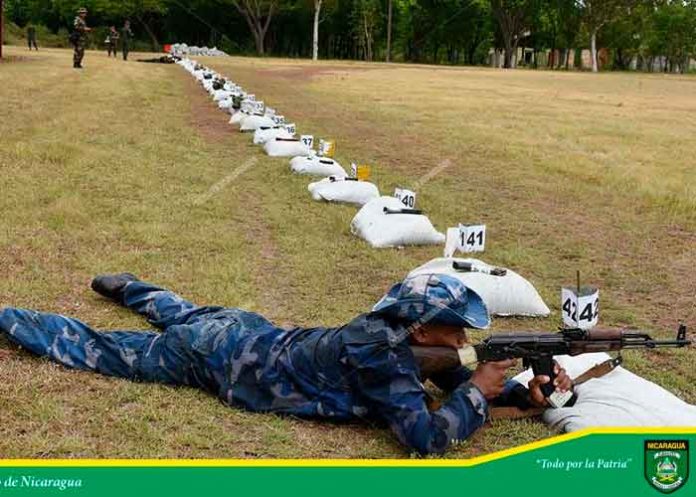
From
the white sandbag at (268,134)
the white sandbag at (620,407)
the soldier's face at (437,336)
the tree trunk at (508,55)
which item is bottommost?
the white sandbag at (620,407)

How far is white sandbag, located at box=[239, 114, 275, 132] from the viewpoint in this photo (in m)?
15.1

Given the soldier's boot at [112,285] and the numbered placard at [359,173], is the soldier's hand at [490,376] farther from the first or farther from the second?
the numbered placard at [359,173]

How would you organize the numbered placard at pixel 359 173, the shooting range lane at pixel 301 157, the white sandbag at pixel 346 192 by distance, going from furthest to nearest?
the numbered placard at pixel 359 173
the white sandbag at pixel 346 192
the shooting range lane at pixel 301 157

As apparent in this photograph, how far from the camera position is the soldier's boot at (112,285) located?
18.2 ft

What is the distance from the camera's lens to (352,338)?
12.2 feet

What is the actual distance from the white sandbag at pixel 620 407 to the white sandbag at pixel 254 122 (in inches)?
449

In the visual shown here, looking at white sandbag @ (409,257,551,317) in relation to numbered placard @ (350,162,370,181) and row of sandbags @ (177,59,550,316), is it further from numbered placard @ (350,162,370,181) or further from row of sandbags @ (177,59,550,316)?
numbered placard @ (350,162,370,181)

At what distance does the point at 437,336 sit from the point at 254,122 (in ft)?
39.7

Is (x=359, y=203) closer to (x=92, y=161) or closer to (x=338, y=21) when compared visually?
(x=92, y=161)

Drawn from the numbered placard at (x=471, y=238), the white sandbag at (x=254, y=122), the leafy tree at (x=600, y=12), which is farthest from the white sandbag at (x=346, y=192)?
the leafy tree at (x=600, y=12)

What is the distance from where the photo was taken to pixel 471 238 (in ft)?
22.6

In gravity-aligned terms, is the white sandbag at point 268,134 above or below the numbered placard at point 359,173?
above

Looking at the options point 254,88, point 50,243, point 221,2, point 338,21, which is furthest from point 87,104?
point 338,21

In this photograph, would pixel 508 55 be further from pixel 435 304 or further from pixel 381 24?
pixel 435 304
